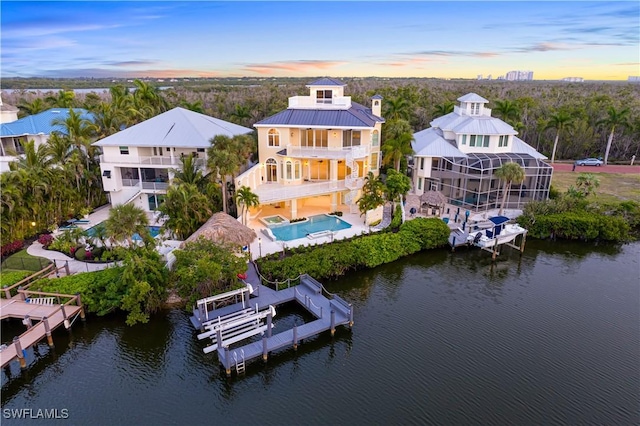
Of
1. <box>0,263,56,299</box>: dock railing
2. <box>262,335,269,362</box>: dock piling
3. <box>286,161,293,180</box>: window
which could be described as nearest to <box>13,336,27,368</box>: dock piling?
<box>0,263,56,299</box>: dock railing

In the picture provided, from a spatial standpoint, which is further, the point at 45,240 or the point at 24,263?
the point at 45,240

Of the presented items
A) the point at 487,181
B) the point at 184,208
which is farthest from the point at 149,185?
the point at 487,181

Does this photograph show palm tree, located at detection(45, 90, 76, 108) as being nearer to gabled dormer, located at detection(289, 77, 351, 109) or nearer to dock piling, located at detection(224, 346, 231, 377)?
gabled dormer, located at detection(289, 77, 351, 109)

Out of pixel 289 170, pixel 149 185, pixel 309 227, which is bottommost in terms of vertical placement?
pixel 309 227

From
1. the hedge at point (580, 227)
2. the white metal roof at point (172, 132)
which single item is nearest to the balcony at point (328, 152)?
the white metal roof at point (172, 132)

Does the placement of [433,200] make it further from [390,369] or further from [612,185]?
[612,185]

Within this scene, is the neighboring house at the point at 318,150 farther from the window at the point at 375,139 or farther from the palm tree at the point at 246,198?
the palm tree at the point at 246,198

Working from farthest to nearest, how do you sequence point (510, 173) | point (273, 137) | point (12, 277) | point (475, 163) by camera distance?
point (273, 137), point (475, 163), point (510, 173), point (12, 277)
